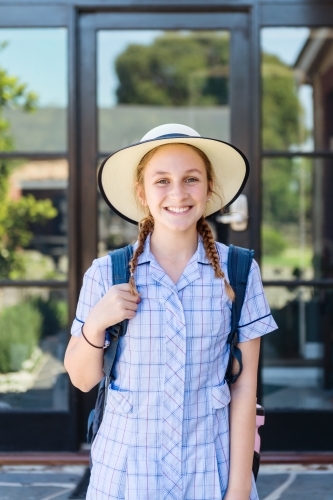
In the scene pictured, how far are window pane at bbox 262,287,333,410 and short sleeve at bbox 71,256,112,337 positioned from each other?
2.18m

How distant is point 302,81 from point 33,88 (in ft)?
7.28

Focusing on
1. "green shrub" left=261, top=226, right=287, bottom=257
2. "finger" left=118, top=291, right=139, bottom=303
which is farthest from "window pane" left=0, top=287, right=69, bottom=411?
Answer: "finger" left=118, top=291, right=139, bottom=303

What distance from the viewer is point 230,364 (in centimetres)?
179

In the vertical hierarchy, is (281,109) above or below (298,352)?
above

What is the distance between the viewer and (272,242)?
17.0ft

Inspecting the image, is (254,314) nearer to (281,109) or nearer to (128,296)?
(128,296)

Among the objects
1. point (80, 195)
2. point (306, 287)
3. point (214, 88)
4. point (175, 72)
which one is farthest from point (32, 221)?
point (175, 72)

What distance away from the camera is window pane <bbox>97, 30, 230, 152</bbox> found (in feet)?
22.8

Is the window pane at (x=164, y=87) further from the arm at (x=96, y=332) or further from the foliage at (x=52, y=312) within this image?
the arm at (x=96, y=332)

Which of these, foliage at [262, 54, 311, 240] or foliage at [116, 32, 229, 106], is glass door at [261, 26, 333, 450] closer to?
foliage at [262, 54, 311, 240]

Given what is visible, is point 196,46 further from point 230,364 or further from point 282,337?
point 230,364

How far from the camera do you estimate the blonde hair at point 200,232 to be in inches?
69.0

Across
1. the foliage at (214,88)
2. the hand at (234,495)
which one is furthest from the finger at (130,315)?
the foliage at (214,88)

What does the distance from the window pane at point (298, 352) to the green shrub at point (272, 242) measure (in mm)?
738
